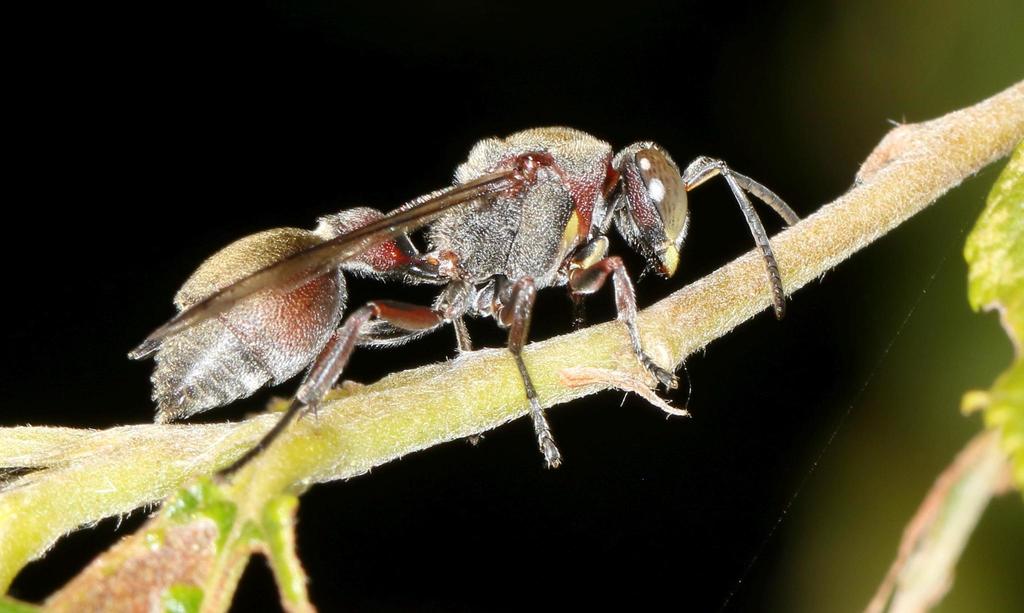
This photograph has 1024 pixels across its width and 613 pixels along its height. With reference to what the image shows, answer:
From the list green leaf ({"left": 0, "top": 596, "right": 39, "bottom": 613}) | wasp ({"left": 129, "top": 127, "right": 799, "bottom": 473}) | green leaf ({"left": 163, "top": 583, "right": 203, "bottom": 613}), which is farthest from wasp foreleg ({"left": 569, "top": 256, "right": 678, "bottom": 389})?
green leaf ({"left": 0, "top": 596, "right": 39, "bottom": 613})

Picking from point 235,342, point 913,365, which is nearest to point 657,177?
point 235,342

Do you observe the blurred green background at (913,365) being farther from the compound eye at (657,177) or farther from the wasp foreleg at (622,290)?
the wasp foreleg at (622,290)

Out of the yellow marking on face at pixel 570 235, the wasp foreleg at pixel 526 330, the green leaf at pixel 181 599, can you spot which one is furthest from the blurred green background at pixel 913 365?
the green leaf at pixel 181 599

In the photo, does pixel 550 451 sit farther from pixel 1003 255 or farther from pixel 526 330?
pixel 1003 255

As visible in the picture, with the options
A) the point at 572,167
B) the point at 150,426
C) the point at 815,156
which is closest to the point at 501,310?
the point at 572,167

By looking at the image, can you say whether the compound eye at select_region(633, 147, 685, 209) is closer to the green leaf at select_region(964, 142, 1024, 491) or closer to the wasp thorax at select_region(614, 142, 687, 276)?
the wasp thorax at select_region(614, 142, 687, 276)

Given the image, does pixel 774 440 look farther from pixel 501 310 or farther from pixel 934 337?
pixel 501 310

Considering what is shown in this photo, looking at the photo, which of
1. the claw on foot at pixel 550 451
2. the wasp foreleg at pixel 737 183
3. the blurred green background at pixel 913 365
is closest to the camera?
the claw on foot at pixel 550 451
